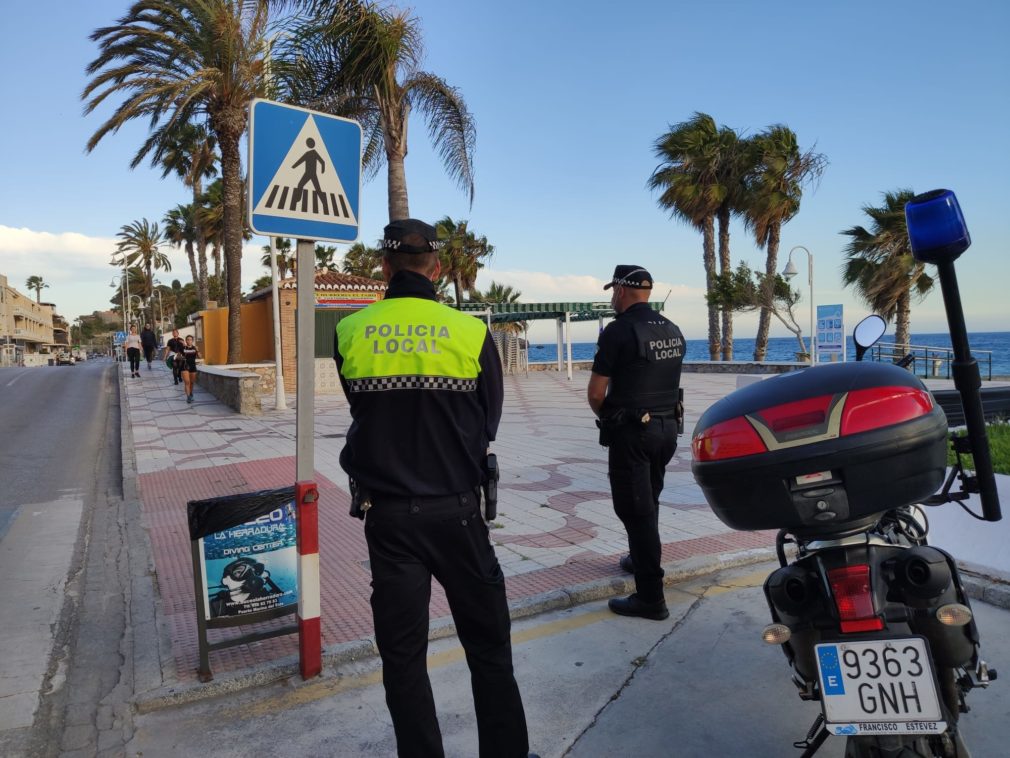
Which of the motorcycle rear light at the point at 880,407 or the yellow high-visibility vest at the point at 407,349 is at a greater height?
the yellow high-visibility vest at the point at 407,349

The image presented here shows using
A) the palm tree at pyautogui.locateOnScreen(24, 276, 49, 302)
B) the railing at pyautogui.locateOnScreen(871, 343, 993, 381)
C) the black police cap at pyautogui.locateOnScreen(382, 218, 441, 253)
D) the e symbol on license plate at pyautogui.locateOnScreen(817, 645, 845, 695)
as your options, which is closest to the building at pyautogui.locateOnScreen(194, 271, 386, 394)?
the railing at pyautogui.locateOnScreen(871, 343, 993, 381)

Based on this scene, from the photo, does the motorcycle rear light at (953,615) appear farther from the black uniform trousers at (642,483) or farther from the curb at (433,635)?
the curb at (433,635)

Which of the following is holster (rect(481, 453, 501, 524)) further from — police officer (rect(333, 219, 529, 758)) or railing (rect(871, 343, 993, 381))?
railing (rect(871, 343, 993, 381))

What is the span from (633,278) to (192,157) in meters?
34.9

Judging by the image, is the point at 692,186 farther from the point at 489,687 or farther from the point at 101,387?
the point at 489,687

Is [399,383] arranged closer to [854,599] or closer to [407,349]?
[407,349]

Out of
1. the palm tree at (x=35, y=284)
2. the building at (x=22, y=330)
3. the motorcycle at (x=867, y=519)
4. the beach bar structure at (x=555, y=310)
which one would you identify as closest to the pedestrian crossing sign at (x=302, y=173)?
the motorcycle at (x=867, y=519)

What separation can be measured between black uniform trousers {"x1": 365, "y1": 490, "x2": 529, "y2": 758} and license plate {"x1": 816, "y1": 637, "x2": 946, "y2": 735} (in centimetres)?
103

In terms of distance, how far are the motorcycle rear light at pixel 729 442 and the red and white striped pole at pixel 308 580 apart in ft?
6.26

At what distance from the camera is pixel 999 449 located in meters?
6.35

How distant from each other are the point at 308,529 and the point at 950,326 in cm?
278

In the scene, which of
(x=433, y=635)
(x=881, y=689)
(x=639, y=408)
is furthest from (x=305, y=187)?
(x=881, y=689)

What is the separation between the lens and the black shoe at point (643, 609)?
4.11 meters

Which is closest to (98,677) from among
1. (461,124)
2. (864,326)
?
(864,326)
